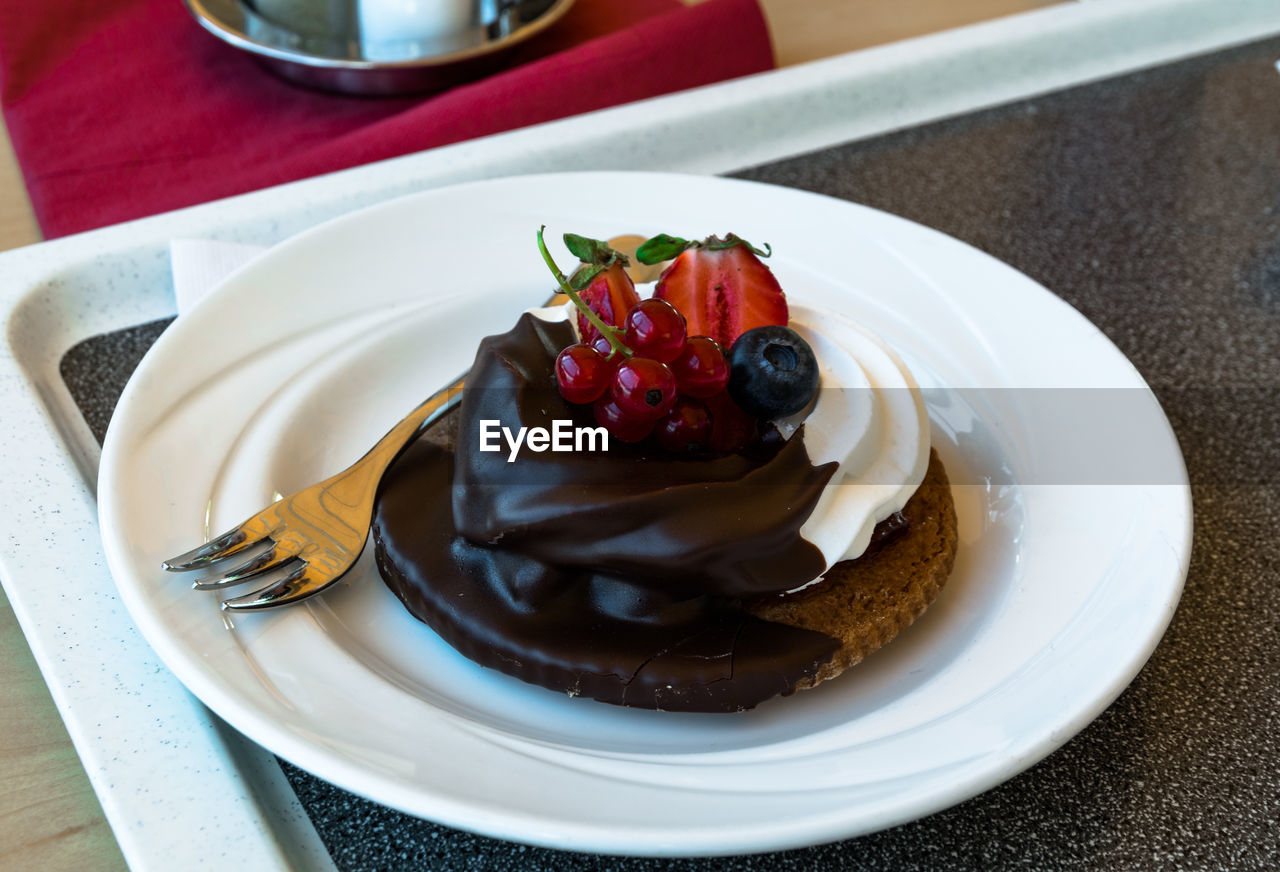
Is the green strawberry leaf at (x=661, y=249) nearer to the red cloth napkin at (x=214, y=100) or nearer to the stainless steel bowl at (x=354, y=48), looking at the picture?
the red cloth napkin at (x=214, y=100)

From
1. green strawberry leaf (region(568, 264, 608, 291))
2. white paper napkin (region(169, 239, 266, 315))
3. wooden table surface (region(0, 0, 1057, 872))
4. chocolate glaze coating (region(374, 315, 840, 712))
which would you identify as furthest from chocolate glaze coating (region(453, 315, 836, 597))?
white paper napkin (region(169, 239, 266, 315))

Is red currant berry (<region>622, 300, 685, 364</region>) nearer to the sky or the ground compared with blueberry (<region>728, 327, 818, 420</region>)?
nearer to the sky

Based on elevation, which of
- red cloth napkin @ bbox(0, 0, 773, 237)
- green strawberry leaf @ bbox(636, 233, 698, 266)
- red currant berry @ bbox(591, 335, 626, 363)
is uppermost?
red currant berry @ bbox(591, 335, 626, 363)

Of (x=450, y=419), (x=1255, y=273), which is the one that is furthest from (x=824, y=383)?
(x=1255, y=273)

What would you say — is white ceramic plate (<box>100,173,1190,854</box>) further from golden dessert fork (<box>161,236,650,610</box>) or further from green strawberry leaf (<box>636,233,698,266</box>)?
green strawberry leaf (<box>636,233,698,266</box>)

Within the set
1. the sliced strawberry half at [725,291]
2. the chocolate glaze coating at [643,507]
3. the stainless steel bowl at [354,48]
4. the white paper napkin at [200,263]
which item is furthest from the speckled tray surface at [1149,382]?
the stainless steel bowl at [354,48]

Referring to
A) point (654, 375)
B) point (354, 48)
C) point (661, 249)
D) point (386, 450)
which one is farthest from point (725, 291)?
point (354, 48)

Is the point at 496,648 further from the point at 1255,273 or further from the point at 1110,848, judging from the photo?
the point at 1255,273
